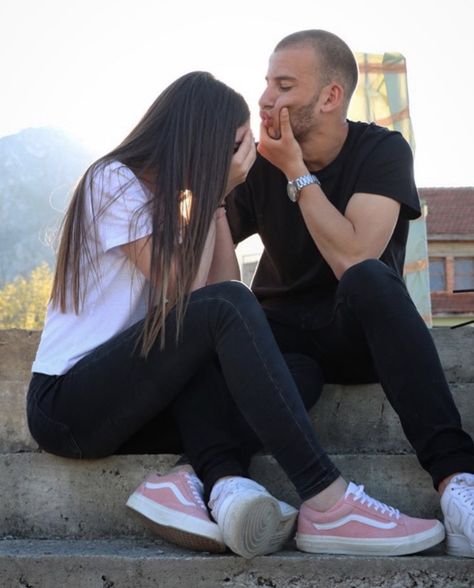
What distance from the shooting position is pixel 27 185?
114 meters

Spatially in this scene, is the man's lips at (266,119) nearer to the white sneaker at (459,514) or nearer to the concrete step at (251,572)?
the white sneaker at (459,514)

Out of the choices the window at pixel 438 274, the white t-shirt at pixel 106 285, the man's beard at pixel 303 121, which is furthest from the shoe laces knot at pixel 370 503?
the window at pixel 438 274

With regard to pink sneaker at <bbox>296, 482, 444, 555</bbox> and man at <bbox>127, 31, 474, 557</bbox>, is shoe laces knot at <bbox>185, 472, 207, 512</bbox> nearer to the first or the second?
man at <bbox>127, 31, 474, 557</bbox>

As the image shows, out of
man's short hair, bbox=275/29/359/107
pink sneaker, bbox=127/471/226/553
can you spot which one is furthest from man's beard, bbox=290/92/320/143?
pink sneaker, bbox=127/471/226/553

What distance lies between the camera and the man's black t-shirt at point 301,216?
9.74ft

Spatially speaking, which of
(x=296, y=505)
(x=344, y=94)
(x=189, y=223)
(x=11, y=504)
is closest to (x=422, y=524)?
(x=296, y=505)

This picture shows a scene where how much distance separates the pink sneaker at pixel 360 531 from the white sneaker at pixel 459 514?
4 centimetres

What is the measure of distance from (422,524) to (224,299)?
27.3 inches

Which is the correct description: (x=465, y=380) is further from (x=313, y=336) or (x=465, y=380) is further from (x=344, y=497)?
(x=344, y=497)

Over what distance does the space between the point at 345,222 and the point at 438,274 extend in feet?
99.2

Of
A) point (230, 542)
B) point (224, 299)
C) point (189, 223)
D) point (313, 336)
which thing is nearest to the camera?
point (230, 542)

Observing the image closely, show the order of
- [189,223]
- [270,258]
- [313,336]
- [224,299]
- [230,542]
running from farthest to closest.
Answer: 1. [270,258]
2. [313,336]
3. [189,223]
4. [224,299]
5. [230,542]

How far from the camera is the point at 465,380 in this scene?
331 cm

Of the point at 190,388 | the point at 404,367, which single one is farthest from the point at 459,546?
the point at 190,388
